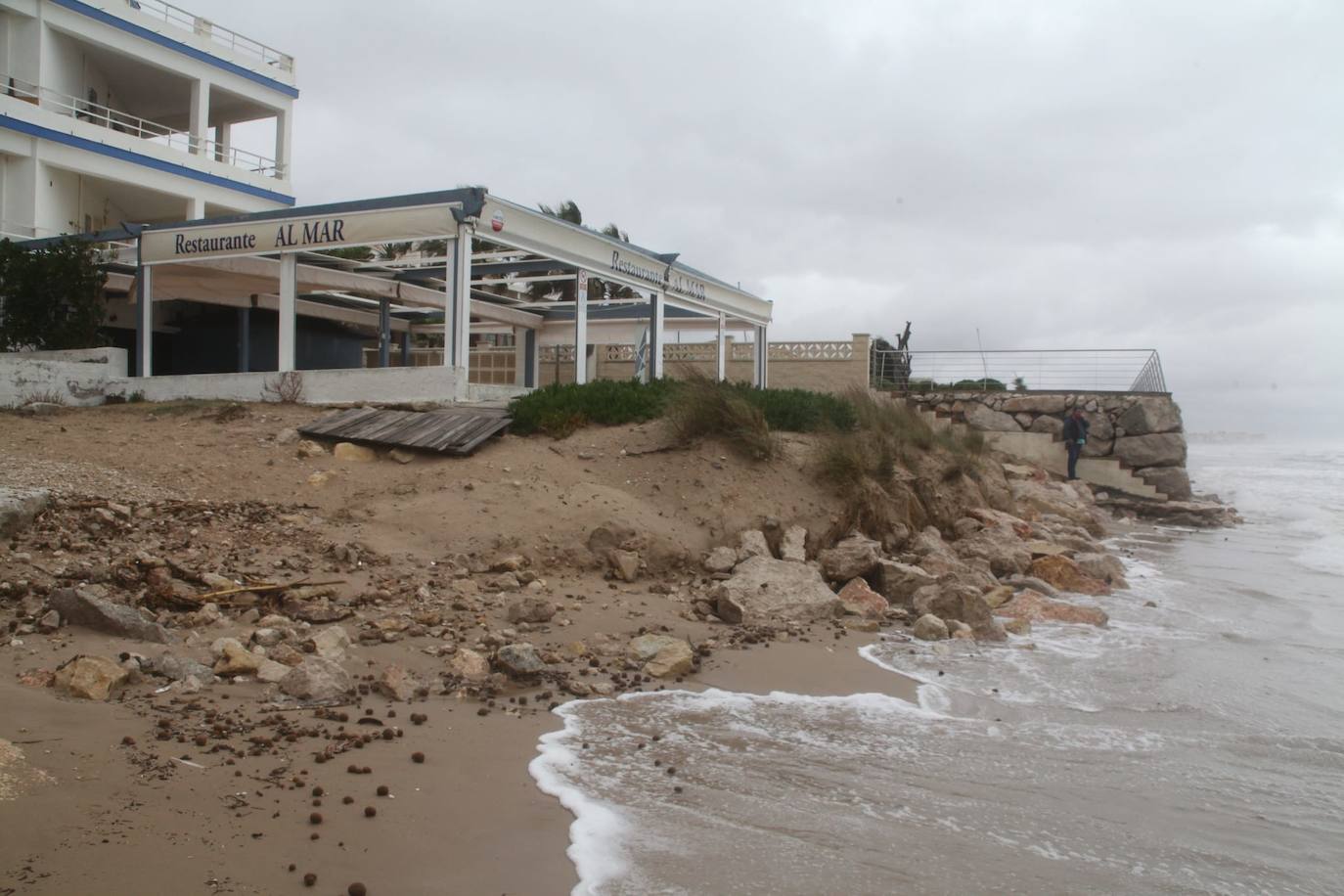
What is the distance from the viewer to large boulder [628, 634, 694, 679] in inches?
251

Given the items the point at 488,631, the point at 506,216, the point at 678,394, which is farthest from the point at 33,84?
the point at 488,631

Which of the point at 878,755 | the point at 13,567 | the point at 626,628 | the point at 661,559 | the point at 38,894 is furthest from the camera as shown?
the point at 661,559

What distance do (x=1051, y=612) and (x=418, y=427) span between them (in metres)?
7.43

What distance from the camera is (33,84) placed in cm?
2367

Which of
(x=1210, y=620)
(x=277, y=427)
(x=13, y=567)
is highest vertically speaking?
(x=277, y=427)

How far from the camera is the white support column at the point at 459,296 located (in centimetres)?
1362

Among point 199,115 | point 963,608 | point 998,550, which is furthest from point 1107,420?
point 199,115

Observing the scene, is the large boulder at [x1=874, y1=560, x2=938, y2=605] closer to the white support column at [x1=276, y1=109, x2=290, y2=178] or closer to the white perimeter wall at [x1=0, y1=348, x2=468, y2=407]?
the white perimeter wall at [x1=0, y1=348, x2=468, y2=407]

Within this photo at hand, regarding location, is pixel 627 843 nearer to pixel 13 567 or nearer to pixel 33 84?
pixel 13 567

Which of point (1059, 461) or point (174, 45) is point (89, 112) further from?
point (1059, 461)

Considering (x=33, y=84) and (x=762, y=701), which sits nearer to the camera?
(x=762, y=701)

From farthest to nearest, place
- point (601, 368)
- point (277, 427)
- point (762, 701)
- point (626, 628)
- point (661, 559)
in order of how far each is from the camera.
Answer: point (601, 368)
point (277, 427)
point (661, 559)
point (626, 628)
point (762, 701)

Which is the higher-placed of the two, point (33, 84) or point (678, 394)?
point (33, 84)

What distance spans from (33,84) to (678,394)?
21041 millimetres
